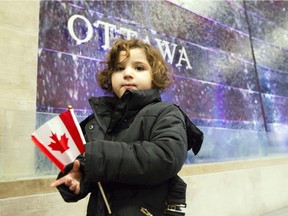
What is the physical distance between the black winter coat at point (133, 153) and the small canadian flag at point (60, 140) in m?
0.06

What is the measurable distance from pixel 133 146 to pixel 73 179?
21cm

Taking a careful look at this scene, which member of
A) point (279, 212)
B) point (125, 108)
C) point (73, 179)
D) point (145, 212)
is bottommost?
point (279, 212)

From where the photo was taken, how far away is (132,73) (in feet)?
3.92

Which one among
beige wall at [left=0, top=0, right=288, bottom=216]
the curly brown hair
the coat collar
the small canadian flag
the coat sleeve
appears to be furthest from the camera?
beige wall at [left=0, top=0, right=288, bottom=216]

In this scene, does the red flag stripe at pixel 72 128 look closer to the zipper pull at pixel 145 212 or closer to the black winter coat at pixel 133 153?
the black winter coat at pixel 133 153

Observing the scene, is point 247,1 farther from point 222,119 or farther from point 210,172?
point 210,172

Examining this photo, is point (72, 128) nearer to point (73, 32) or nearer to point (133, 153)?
point (133, 153)

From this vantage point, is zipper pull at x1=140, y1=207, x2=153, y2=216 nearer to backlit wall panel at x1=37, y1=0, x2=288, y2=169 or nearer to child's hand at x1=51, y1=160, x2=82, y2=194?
child's hand at x1=51, y1=160, x2=82, y2=194

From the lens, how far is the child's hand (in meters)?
0.92

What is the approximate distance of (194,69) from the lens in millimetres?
3652

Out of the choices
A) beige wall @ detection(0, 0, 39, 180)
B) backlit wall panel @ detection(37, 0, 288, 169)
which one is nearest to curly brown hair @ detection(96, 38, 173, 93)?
beige wall @ detection(0, 0, 39, 180)

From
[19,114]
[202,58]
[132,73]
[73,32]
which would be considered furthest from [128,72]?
[202,58]

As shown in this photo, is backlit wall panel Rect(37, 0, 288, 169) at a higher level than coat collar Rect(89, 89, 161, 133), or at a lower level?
higher

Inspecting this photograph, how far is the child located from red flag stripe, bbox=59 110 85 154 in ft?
0.23
